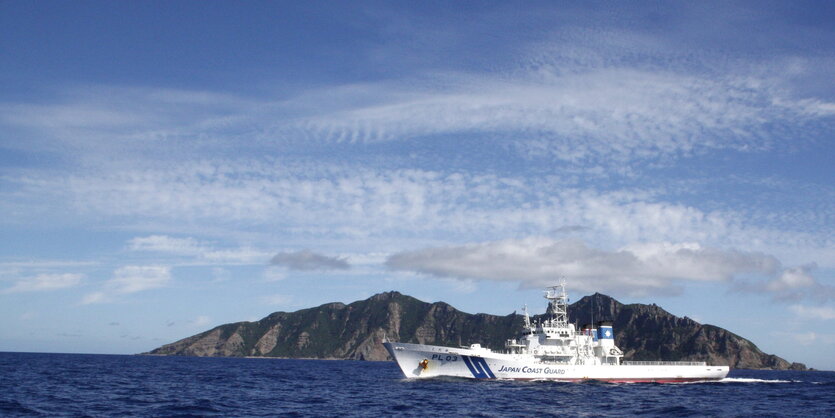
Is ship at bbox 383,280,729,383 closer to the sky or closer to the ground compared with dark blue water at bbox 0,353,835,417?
closer to the sky

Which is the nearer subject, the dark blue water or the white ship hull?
the dark blue water

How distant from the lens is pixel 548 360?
74.9 m

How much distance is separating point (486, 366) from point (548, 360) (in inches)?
392

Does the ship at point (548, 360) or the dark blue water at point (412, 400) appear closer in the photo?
the dark blue water at point (412, 400)

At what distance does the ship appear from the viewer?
6981 centimetres

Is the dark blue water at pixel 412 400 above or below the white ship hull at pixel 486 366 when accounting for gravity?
below

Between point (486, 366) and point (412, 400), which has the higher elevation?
point (486, 366)

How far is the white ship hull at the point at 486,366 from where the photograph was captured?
69500 mm

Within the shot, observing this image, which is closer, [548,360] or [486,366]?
[486,366]

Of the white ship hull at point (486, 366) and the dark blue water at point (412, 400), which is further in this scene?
the white ship hull at point (486, 366)

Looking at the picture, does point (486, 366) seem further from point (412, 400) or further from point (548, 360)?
point (412, 400)

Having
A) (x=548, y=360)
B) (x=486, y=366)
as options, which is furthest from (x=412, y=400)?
(x=548, y=360)

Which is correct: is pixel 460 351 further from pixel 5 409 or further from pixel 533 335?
pixel 5 409

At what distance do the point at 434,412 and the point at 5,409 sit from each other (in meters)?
30.0
